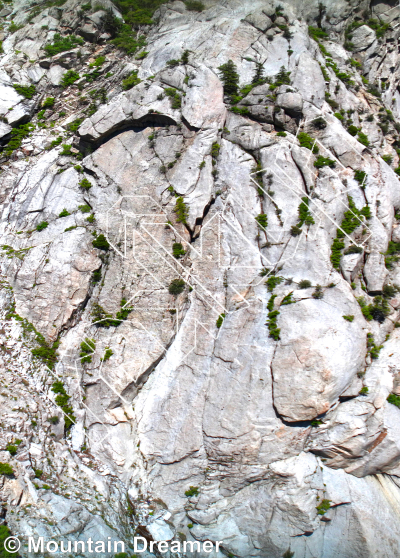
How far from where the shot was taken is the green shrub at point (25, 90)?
27.8 metres

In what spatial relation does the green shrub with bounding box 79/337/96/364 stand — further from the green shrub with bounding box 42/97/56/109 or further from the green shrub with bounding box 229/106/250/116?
the green shrub with bounding box 42/97/56/109

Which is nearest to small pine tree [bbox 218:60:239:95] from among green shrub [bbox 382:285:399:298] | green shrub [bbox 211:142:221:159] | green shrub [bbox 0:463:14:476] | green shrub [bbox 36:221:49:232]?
green shrub [bbox 211:142:221:159]

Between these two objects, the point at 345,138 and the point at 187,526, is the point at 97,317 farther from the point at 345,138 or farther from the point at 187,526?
the point at 345,138

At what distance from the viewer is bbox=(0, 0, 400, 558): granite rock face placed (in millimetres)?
18172

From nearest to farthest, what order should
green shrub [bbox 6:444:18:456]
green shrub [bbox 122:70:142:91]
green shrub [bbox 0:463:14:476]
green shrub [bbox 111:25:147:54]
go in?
green shrub [bbox 0:463:14:476] → green shrub [bbox 6:444:18:456] → green shrub [bbox 122:70:142:91] → green shrub [bbox 111:25:147:54]

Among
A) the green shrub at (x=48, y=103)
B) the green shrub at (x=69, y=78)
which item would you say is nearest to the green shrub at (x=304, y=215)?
the green shrub at (x=48, y=103)

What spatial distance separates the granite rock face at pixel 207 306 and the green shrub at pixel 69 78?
215cm

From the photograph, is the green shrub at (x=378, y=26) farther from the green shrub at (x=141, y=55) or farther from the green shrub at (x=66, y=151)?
the green shrub at (x=66, y=151)

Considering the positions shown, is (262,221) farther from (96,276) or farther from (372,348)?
(96,276)

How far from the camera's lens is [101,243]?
2230cm

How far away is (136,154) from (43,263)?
31.1 ft

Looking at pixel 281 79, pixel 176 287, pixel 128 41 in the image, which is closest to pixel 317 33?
pixel 281 79

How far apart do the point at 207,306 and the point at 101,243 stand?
7.84 meters

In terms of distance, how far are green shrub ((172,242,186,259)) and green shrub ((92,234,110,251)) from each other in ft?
14.1
